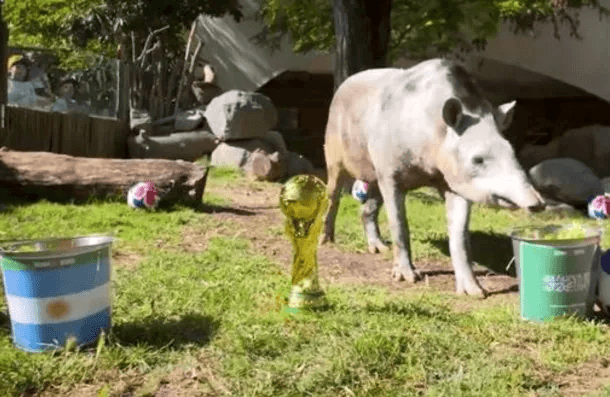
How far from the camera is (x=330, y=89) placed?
18.9 m

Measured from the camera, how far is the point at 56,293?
322cm

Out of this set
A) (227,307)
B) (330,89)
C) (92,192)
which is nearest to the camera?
(227,307)

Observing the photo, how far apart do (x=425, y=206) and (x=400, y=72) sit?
4.07 m

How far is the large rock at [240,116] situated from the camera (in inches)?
515

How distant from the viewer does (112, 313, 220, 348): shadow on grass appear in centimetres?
349

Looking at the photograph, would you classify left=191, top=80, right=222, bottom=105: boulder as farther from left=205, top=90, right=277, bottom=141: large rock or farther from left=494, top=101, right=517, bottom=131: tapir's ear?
left=494, top=101, right=517, bottom=131: tapir's ear

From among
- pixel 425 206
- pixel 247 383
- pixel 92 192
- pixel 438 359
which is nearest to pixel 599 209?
pixel 425 206

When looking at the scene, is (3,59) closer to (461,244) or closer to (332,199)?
(332,199)

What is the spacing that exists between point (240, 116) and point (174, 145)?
1.27 meters

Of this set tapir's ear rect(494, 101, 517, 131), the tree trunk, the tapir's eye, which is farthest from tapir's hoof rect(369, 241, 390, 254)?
the tree trunk

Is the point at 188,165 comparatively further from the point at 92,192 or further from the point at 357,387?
the point at 357,387

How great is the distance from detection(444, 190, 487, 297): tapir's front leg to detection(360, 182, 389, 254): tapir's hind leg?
4.27ft

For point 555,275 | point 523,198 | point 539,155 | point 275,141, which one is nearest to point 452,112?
point 523,198

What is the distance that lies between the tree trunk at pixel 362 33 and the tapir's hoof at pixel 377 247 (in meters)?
3.33
